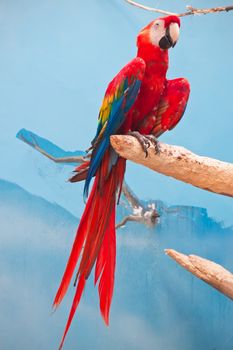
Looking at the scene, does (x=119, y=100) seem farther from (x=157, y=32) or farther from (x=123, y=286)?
(x=123, y=286)

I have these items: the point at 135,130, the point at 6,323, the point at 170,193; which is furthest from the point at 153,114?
the point at 6,323

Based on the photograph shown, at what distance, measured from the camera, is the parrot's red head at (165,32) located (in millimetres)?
1632

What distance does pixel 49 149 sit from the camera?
205 centimetres

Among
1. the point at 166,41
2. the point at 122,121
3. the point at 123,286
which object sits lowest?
the point at 123,286

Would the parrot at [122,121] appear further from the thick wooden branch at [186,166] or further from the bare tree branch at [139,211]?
the bare tree branch at [139,211]

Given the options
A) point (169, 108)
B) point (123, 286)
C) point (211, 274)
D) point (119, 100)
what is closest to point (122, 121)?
point (119, 100)

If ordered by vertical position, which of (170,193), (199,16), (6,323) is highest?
(199,16)

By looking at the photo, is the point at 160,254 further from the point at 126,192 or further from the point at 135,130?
the point at 135,130

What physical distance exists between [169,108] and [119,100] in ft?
0.71

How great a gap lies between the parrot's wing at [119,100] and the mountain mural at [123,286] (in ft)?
1.69

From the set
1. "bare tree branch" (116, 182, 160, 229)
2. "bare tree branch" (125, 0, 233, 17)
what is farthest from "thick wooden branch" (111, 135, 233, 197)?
"bare tree branch" (125, 0, 233, 17)

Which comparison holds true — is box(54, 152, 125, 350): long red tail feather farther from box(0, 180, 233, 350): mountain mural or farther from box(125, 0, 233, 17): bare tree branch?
box(125, 0, 233, 17): bare tree branch

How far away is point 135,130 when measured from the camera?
5.58ft

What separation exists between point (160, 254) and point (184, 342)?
40 cm
